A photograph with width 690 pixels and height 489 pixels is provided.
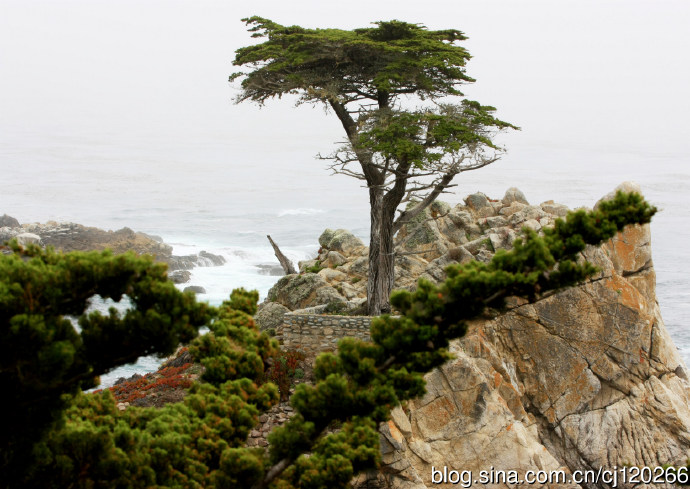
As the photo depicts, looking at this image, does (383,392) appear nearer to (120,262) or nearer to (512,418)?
(120,262)

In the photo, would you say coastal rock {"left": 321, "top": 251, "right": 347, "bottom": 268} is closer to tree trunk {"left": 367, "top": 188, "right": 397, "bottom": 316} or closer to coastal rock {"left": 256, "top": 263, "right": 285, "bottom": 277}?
tree trunk {"left": 367, "top": 188, "right": 397, "bottom": 316}

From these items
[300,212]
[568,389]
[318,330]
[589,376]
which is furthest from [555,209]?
[300,212]

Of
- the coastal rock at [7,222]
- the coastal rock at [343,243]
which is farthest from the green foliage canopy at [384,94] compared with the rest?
the coastal rock at [7,222]

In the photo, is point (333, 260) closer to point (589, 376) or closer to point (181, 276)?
point (589, 376)

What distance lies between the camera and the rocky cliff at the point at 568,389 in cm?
1504

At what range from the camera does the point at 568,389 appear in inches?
671

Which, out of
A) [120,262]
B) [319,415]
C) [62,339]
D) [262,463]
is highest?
[120,262]

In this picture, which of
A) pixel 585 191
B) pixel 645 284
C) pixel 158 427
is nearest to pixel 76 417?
pixel 158 427

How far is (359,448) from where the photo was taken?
29.2ft

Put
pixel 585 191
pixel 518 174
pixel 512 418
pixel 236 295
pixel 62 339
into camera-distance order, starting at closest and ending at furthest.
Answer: pixel 62 339 < pixel 236 295 < pixel 512 418 < pixel 585 191 < pixel 518 174

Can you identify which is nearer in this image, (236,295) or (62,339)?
(62,339)

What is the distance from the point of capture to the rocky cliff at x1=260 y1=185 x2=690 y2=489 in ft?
49.3

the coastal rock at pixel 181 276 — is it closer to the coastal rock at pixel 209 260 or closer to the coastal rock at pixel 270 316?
the coastal rock at pixel 209 260

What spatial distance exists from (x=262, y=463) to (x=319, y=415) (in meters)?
1.00
